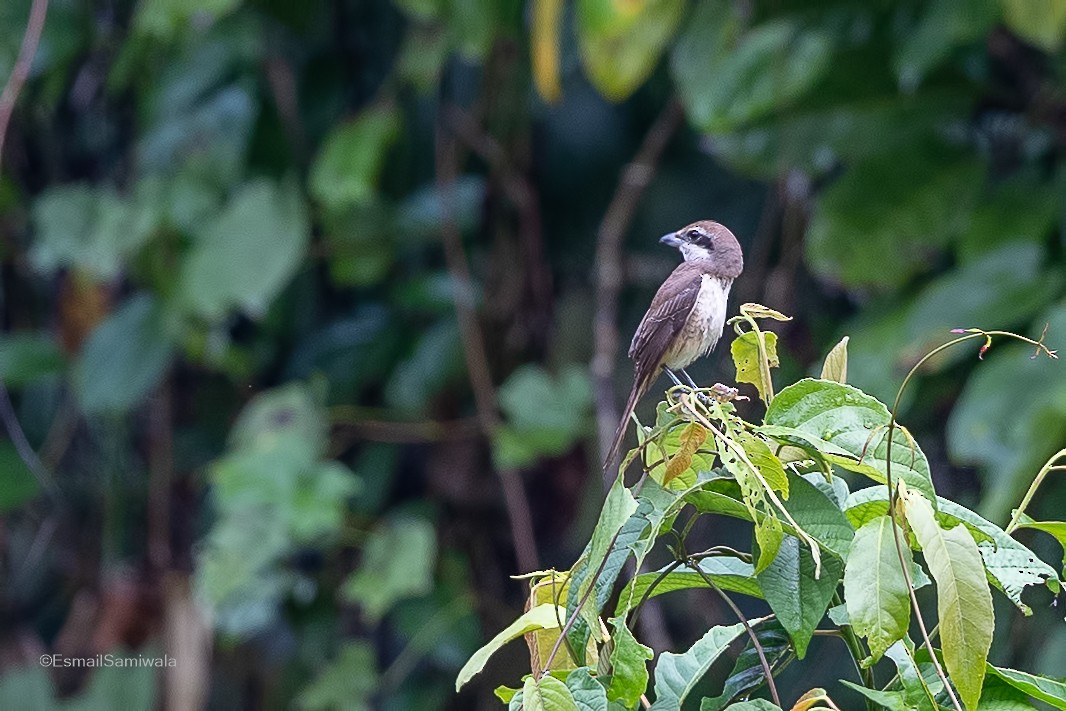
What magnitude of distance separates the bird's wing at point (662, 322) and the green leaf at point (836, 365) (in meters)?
1.03

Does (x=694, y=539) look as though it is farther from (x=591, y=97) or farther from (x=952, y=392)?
(x=591, y=97)

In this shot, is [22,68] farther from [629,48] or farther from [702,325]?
[702,325]

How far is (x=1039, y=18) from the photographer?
11.3ft

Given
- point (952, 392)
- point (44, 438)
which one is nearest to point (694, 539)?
point (952, 392)

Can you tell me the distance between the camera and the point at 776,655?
1572mm

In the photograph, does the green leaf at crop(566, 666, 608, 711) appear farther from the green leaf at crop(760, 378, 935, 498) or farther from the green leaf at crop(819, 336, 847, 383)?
the green leaf at crop(819, 336, 847, 383)

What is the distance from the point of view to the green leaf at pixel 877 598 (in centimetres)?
124

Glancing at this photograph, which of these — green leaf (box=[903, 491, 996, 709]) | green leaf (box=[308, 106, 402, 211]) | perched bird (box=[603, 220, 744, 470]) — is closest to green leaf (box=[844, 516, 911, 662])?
green leaf (box=[903, 491, 996, 709])

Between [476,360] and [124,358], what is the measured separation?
136 cm

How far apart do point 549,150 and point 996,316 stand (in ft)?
6.84

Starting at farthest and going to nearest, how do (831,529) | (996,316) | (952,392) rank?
1. (952,392)
2. (996,316)
3. (831,529)

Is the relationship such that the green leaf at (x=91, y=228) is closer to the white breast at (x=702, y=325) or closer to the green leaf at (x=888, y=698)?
the white breast at (x=702, y=325)

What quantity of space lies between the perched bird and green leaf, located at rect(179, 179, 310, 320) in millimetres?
2089

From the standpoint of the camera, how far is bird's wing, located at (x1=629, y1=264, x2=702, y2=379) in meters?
2.68
